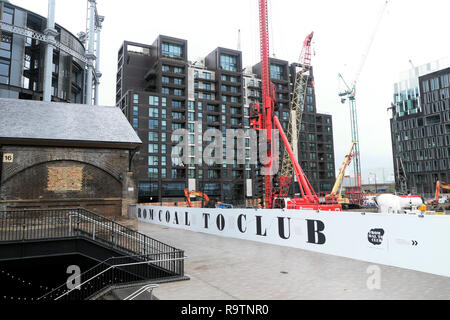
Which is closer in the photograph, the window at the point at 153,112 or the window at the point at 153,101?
the window at the point at 153,112

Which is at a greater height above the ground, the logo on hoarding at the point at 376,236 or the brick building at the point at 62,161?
the brick building at the point at 62,161

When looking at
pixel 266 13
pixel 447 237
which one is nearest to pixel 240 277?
pixel 447 237

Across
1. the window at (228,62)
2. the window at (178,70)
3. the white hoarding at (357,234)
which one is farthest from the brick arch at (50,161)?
the window at (228,62)

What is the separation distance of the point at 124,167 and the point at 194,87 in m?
62.3

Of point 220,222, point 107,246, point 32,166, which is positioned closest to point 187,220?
point 220,222

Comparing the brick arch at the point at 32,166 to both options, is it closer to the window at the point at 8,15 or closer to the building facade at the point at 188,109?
the window at the point at 8,15

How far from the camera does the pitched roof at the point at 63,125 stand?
1847 cm

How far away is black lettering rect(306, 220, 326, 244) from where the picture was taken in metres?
15.8

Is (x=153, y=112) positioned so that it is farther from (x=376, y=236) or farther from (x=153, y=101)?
(x=376, y=236)

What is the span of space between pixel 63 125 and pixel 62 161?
2754 mm

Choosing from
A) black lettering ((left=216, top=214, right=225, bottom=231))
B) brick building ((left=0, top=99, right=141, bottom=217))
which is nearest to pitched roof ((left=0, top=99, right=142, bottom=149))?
brick building ((left=0, top=99, right=141, bottom=217))

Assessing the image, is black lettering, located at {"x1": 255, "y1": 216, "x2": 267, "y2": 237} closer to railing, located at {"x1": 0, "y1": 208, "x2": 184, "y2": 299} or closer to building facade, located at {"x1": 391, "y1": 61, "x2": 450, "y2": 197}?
railing, located at {"x1": 0, "y1": 208, "x2": 184, "y2": 299}

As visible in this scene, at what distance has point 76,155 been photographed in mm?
19125

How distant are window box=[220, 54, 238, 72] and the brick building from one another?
220 feet
